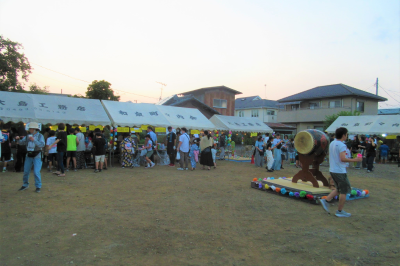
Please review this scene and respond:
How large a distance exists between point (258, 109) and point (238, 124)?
2266 centimetres

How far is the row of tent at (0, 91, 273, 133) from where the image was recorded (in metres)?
10.2

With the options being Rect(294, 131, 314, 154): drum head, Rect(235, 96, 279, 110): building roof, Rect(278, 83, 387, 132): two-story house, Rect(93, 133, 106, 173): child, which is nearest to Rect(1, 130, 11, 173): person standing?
Rect(93, 133, 106, 173): child

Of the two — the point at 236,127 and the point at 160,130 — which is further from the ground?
the point at 236,127

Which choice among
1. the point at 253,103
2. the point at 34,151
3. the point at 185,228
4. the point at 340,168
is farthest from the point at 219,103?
the point at 185,228

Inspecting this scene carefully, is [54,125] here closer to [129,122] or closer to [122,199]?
[129,122]

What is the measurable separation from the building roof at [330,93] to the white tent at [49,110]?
24636mm

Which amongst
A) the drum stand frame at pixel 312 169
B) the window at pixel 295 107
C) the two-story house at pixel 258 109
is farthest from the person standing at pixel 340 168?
the two-story house at pixel 258 109

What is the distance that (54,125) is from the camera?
11172 millimetres

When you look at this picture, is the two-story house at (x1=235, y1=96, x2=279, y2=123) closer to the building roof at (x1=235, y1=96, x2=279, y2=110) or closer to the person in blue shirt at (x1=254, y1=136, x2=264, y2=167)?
the building roof at (x1=235, y1=96, x2=279, y2=110)

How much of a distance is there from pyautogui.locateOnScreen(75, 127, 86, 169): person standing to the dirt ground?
2955mm

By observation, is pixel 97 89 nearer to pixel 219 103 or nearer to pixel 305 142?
pixel 219 103

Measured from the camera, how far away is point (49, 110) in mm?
10859

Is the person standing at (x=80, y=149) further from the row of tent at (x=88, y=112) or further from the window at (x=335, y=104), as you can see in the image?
the window at (x=335, y=104)

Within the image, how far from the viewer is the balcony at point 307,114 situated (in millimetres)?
27717
